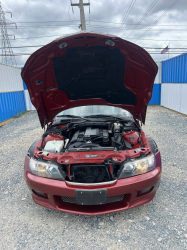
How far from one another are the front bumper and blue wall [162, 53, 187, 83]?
809cm

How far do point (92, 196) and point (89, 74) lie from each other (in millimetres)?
1940

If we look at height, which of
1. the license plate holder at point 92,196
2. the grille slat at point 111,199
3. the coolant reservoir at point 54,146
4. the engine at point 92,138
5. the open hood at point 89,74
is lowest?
the grille slat at point 111,199

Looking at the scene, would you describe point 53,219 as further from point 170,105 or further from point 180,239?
Result: point 170,105

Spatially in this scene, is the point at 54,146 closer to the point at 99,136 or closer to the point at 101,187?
the point at 99,136

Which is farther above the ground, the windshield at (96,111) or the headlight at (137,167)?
the windshield at (96,111)

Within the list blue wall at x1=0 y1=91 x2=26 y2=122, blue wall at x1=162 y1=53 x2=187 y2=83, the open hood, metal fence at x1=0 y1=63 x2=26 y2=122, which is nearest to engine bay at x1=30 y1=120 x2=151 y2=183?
the open hood

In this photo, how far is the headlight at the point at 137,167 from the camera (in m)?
2.04

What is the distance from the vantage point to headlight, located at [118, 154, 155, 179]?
2.04 metres

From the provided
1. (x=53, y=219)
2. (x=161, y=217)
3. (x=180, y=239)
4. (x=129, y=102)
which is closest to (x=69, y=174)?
(x=53, y=219)

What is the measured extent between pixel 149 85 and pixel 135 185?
169 centimetres

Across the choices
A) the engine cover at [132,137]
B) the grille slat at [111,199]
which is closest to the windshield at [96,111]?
the engine cover at [132,137]

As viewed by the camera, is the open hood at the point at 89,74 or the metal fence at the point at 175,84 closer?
the open hood at the point at 89,74

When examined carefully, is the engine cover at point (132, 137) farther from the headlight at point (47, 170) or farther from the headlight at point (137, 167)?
the headlight at point (47, 170)

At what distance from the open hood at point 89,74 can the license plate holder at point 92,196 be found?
5.79 ft
